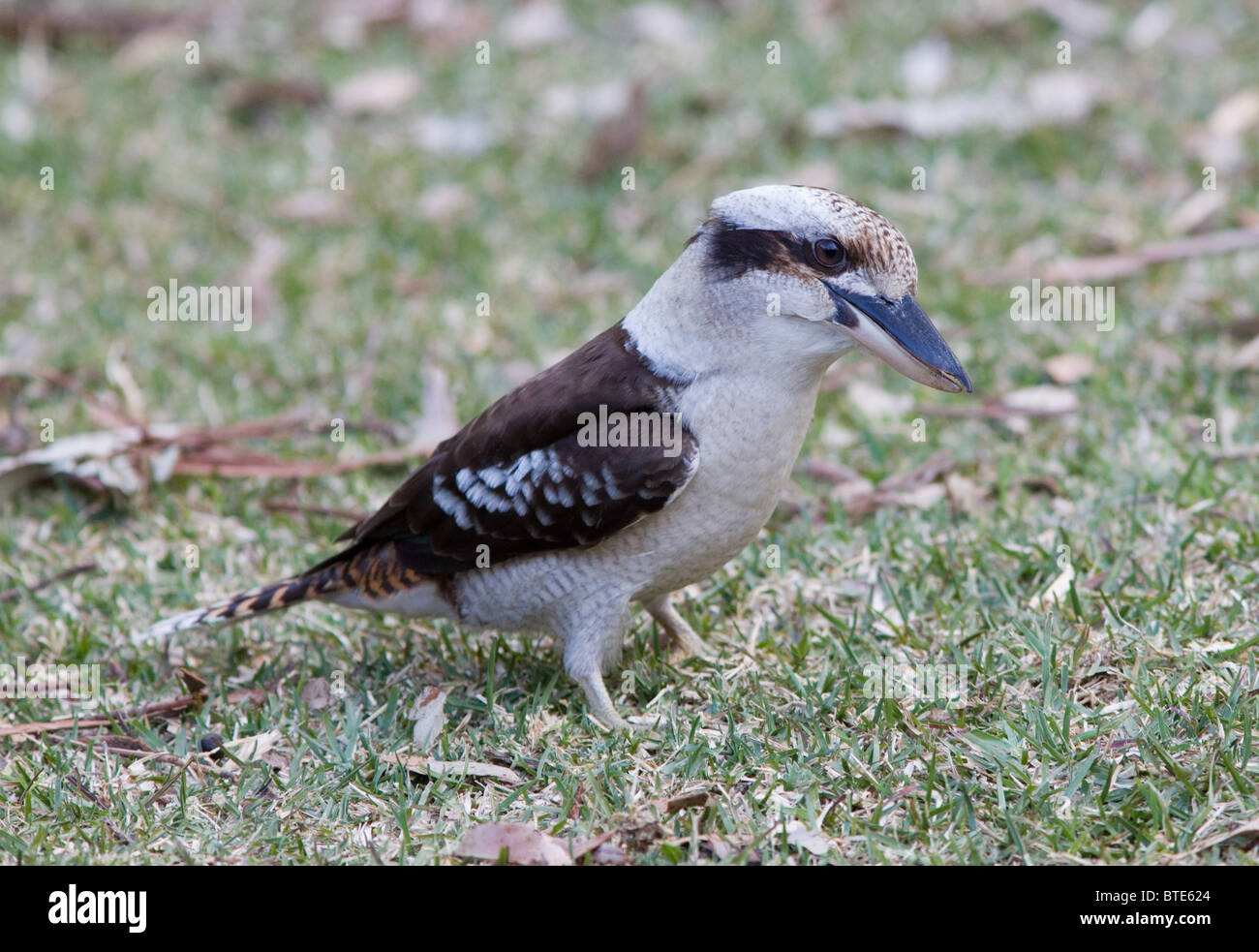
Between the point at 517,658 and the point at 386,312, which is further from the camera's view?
the point at 386,312

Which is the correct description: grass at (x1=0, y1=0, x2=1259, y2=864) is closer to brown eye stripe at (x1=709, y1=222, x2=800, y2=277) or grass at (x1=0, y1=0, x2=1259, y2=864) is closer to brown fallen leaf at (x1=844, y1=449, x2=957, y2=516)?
brown fallen leaf at (x1=844, y1=449, x2=957, y2=516)

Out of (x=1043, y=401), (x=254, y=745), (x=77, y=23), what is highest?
(x=77, y=23)

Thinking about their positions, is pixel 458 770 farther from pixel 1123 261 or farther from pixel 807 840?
pixel 1123 261

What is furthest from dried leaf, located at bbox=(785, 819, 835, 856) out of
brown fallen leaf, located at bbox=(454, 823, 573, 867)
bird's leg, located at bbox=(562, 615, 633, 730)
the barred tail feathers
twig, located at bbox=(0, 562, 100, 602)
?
twig, located at bbox=(0, 562, 100, 602)

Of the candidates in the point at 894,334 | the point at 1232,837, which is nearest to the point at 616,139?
the point at 894,334

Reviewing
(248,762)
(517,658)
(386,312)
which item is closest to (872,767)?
(517,658)

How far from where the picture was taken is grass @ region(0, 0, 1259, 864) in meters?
3.05

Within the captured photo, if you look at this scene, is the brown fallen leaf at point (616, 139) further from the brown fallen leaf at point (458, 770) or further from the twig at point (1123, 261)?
the brown fallen leaf at point (458, 770)

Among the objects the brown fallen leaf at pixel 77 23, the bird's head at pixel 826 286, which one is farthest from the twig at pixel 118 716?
the brown fallen leaf at pixel 77 23

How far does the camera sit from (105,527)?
456 centimetres

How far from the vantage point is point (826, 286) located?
3.20m

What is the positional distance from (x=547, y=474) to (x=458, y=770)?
2.34ft
